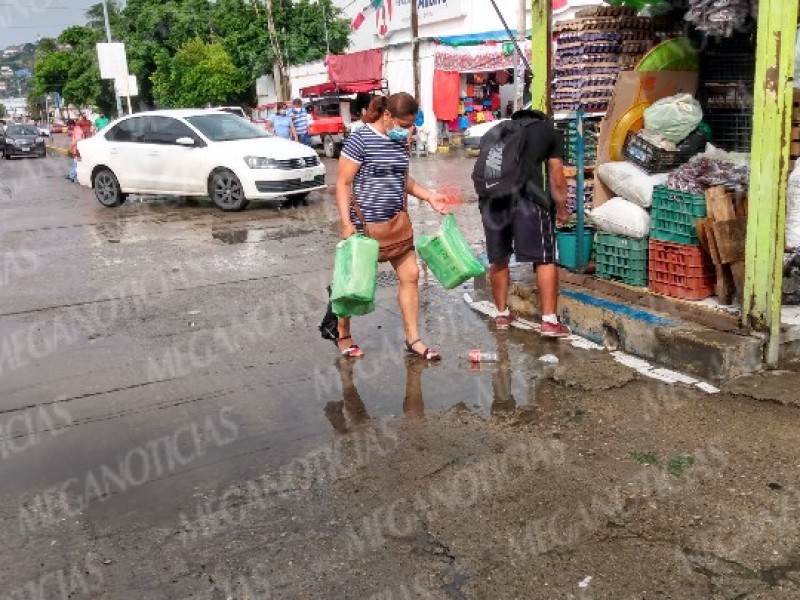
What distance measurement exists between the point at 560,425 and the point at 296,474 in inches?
57.2

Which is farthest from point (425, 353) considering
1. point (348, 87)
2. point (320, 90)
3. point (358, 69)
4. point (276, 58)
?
point (276, 58)

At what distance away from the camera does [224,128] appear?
14172 mm

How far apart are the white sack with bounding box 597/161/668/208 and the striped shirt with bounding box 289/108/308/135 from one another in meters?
16.5

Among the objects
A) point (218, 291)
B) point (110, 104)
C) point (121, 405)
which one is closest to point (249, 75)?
point (110, 104)

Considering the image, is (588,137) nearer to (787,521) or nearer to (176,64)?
(787,521)

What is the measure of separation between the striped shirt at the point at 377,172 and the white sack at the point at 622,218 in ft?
5.28

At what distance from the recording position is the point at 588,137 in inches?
267

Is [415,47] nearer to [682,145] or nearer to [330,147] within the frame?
[330,147]

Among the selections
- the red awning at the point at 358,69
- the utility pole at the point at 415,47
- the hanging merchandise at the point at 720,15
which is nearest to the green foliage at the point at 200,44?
the red awning at the point at 358,69

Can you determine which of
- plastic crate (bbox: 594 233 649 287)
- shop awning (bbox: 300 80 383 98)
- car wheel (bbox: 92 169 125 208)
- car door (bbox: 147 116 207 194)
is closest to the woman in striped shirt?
plastic crate (bbox: 594 233 649 287)

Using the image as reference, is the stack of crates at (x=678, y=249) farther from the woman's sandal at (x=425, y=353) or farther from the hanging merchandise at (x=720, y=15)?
the woman's sandal at (x=425, y=353)

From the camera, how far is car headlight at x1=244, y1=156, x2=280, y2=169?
13234 millimetres

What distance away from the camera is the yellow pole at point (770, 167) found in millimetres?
4656

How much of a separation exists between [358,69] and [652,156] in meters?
24.1
